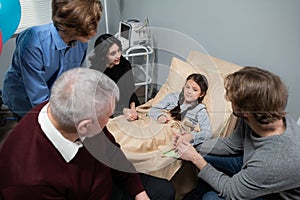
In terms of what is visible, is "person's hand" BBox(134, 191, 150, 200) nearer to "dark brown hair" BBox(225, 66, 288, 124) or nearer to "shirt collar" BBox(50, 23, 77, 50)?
"dark brown hair" BBox(225, 66, 288, 124)

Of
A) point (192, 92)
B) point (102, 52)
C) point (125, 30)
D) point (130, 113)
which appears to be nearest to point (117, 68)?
point (102, 52)

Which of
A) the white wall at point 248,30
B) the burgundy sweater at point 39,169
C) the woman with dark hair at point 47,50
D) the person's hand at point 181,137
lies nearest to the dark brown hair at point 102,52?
the woman with dark hair at point 47,50

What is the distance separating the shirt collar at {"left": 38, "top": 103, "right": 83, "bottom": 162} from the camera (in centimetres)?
89

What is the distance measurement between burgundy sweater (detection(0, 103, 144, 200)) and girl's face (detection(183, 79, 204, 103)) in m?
0.91

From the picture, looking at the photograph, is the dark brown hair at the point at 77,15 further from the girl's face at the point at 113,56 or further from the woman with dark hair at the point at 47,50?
the girl's face at the point at 113,56

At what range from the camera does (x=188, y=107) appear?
1761mm

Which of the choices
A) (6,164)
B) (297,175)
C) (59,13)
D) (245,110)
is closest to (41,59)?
(59,13)

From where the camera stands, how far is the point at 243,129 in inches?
55.2

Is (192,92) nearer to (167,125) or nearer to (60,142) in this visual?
(167,125)

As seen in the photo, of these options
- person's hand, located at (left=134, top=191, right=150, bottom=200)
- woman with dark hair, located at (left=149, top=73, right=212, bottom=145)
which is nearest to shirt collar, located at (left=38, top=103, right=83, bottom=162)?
person's hand, located at (left=134, top=191, right=150, bottom=200)

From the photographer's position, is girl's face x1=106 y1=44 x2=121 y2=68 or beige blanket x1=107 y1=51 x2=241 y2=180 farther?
girl's face x1=106 y1=44 x2=121 y2=68

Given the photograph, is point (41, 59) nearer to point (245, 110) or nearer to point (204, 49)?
point (245, 110)

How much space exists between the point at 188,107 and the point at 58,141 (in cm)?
101

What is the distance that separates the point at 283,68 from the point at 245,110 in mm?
777
